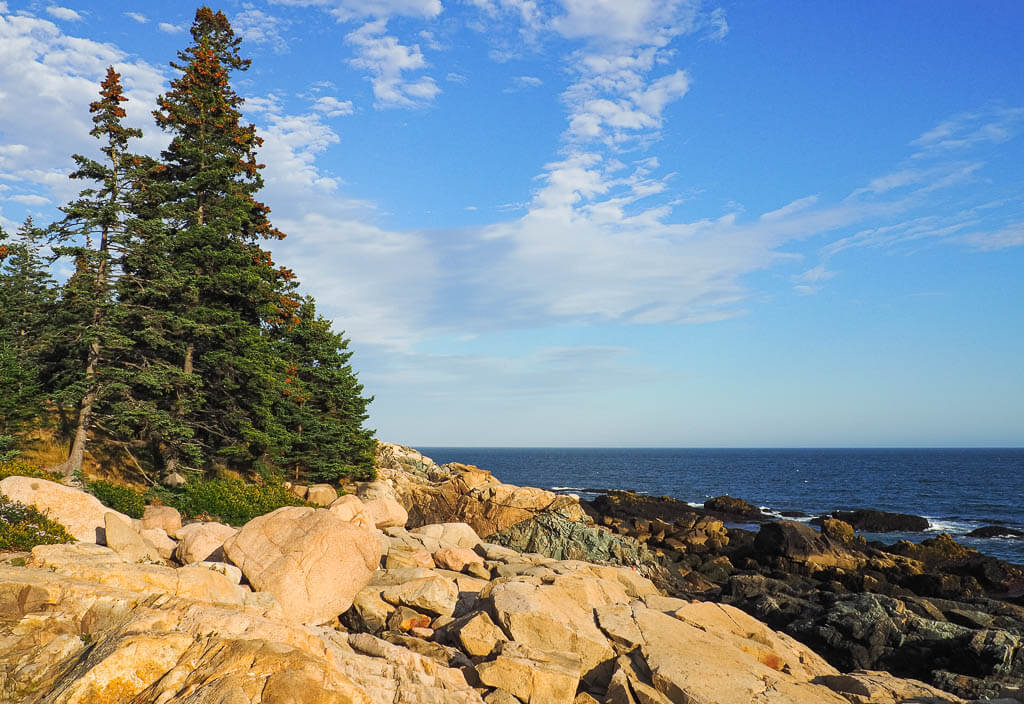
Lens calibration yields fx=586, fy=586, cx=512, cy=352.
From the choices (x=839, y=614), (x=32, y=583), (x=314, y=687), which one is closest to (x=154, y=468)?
(x=32, y=583)

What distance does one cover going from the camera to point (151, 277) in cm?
2417

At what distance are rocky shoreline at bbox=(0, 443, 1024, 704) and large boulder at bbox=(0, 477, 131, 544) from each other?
0.14 feet

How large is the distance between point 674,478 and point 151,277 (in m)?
87.3

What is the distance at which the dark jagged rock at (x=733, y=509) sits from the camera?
166 feet

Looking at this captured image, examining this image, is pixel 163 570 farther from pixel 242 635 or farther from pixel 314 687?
pixel 314 687

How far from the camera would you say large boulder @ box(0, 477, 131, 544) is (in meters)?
14.1

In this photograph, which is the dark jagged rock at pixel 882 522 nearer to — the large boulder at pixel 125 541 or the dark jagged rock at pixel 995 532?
the dark jagged rock at pixel 995 532

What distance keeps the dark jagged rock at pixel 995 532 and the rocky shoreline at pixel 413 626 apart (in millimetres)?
21664

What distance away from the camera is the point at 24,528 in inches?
490

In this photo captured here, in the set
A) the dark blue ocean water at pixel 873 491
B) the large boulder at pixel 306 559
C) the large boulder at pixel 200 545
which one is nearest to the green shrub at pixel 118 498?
the large boulder at pixel 200 545

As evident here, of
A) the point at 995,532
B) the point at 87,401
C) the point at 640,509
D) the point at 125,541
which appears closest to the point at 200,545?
the point at 125,541

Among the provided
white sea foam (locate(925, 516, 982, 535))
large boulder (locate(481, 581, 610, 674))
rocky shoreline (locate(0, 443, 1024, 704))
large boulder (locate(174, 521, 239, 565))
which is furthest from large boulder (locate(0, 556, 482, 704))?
white sea foam (locate(925, 516, 982, 535))

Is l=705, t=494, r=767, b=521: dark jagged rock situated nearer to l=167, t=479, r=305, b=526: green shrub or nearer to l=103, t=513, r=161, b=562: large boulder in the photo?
l=167, t=479, r=305, b=526: green shrub

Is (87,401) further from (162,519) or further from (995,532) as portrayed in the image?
Result: (995,532)
